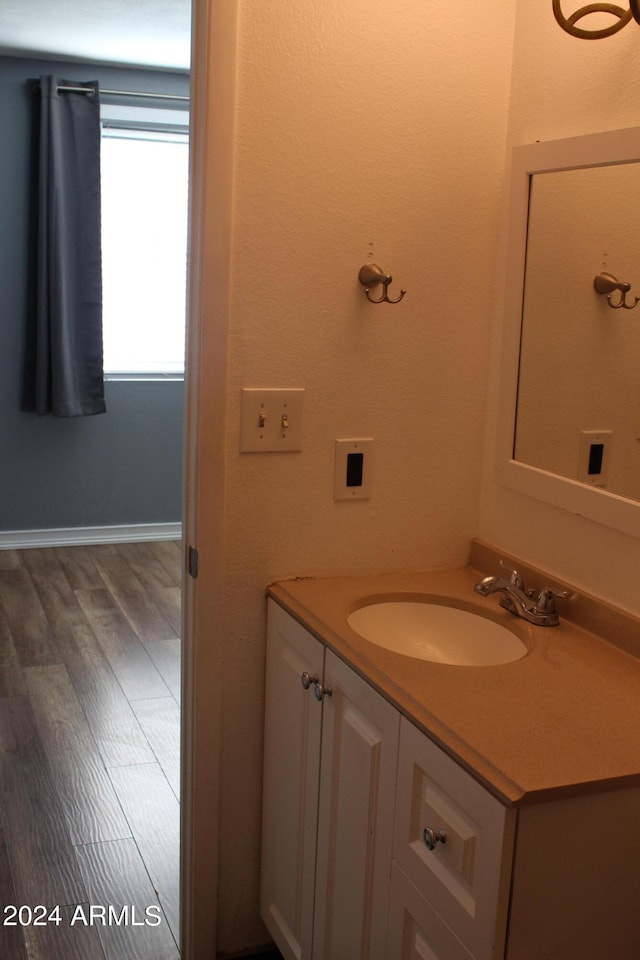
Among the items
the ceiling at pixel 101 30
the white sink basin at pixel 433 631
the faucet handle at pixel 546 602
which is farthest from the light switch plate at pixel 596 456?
the ceiling at pixel 101 30

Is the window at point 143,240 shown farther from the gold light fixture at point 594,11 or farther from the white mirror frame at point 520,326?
the gold light fixture at point 594,11

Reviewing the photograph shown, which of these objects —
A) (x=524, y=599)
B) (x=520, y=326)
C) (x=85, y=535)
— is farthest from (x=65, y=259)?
(x=524, y=599)

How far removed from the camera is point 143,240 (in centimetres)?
528

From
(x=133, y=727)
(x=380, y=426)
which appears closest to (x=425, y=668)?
(x=380, y=426)

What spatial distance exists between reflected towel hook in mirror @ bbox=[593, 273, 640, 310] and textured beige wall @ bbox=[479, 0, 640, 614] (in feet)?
0.83

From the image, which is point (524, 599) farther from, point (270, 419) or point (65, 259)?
point (65, 259)

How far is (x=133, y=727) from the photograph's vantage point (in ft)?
10.5

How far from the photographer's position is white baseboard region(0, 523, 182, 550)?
5.14m

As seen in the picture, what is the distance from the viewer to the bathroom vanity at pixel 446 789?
1245 mm

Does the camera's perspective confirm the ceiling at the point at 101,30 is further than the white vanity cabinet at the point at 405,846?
Yes

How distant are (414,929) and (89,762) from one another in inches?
67.4

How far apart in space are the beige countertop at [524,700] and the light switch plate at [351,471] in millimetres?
218

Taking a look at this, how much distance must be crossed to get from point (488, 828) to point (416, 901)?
0.27 meters

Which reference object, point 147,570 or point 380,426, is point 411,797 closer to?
point 380,426
